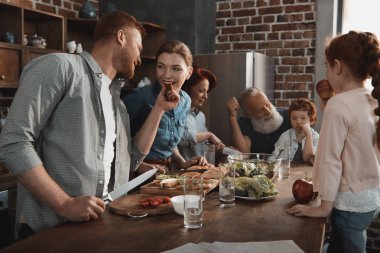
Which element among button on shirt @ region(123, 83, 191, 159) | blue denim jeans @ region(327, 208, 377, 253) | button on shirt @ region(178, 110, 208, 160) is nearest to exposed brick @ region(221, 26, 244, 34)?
button on shirt @ region(178, 110, 208, 160)

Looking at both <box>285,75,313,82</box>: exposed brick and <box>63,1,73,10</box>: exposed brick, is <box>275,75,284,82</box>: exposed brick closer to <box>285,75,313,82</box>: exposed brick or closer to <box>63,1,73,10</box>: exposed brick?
<box>285,75,313,82</box>: exposed brick

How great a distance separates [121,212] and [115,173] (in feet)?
1.20

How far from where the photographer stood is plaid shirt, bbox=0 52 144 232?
1.39 meters

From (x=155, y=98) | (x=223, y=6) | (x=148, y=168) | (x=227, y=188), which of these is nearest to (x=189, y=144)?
(x=155, y=98)

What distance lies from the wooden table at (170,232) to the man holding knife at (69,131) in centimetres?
11

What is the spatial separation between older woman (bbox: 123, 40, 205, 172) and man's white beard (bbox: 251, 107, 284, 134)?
96 cm

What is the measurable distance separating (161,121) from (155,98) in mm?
150

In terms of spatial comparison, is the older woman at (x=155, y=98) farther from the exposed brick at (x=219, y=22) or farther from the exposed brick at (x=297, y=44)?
the exposed brick at (x=219, y=22)

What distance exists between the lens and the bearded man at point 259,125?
328 centimetres

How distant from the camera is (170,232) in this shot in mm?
Result: 1318

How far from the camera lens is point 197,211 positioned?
1.37 m

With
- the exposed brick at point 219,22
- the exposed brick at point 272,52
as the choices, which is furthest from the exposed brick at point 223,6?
the exposed brick at point 272,52

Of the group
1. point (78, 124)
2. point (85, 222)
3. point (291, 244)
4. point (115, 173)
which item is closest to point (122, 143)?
point (115, 173)

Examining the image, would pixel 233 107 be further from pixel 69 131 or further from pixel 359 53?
pixel 69 131
